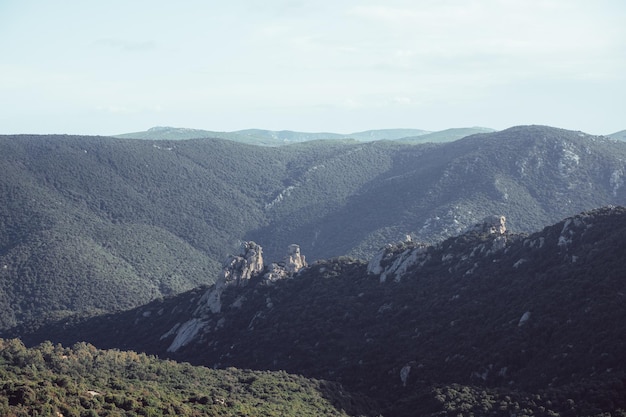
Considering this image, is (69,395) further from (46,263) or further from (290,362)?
(46,263)

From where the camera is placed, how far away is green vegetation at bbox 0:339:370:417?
63409 mm

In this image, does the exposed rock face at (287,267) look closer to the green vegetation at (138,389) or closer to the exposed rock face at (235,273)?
the exposed rock face at (235,273)

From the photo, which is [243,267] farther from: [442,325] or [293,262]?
[442,325]

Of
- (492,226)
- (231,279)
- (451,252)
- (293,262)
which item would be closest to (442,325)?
(451,252)

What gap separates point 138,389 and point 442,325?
40.3m

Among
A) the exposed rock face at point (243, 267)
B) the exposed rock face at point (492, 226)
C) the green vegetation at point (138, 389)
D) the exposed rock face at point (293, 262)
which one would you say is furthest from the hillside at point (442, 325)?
the green vegetation at point (138, 389)

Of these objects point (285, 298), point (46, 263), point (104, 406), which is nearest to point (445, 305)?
point (285, 298)

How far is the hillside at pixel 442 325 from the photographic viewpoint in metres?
77.4

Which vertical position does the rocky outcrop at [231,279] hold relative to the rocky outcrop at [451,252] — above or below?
below

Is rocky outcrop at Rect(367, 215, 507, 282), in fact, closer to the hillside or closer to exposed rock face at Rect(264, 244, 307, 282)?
the hillside

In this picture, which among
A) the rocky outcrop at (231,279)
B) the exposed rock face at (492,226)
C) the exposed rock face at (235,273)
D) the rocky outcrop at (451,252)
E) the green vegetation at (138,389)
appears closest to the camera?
the green vegetation at (138,389)

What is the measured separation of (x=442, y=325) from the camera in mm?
99375

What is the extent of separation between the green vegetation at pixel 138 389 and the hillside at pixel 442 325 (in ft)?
28.7

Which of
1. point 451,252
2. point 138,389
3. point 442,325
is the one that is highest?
point 451,252
